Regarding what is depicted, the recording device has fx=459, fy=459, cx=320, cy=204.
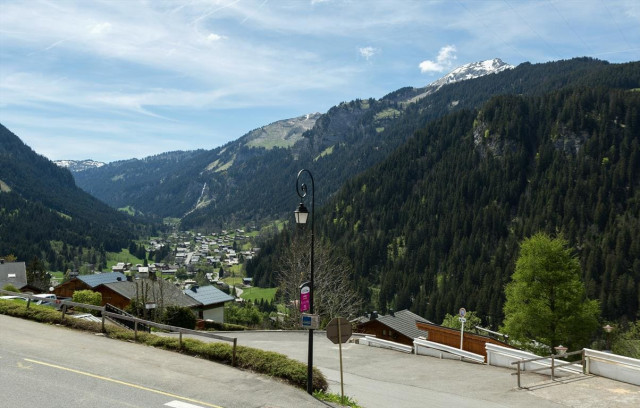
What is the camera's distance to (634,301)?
447 feet

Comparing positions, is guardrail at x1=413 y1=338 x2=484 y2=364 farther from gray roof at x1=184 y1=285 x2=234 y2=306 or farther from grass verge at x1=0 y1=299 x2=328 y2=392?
gray roof at x1=184 y1=285 x2=234 y2=306

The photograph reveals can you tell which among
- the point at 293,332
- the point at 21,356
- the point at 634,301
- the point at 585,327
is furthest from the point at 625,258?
the point at 21,356

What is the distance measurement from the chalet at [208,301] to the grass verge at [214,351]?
42146 mm

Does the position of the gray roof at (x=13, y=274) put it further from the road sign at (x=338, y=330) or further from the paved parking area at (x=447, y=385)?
the road sign at (x=338, y=330)

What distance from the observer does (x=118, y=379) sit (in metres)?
14.7

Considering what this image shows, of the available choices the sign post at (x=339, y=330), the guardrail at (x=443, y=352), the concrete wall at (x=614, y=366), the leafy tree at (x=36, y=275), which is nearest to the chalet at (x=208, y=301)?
the guardrail at (x=443, y=352)

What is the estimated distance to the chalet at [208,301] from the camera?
6650cm

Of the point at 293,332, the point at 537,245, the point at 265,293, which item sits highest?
the point at 537,245

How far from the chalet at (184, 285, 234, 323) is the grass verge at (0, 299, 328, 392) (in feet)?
138

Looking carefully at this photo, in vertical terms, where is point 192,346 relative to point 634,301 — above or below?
above

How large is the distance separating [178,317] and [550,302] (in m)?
34.0

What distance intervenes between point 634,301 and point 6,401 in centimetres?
16203

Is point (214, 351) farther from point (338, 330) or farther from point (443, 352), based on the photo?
point (443, 352)

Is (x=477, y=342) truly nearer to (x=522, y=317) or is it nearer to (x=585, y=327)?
(x=522, y=317)
